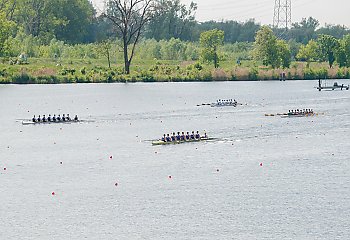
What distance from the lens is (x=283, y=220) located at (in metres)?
41.8

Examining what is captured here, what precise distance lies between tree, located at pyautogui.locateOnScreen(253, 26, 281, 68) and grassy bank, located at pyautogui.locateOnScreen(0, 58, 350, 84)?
3254 millimetres

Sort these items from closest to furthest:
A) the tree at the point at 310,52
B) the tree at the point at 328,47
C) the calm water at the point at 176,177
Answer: the calm water at the point at 176,177 → the tree at the point at 328,47 → the tree at the point at 310,52

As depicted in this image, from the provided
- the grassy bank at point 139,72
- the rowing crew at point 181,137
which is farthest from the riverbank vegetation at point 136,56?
the rowing crew at point 181,137

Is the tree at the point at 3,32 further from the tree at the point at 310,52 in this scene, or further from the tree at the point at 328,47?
the tree at the point at 310,52

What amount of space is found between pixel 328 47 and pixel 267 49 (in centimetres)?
1875

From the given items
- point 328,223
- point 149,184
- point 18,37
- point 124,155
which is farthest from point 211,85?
point 328,223

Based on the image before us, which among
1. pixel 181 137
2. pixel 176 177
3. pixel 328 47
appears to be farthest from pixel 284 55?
pixel 176 177

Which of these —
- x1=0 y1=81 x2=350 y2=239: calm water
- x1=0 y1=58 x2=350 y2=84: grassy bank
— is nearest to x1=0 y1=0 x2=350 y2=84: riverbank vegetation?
x1=0 y1=58 x2=350 y2=84: grassy bank

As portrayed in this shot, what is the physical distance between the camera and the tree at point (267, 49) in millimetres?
165750

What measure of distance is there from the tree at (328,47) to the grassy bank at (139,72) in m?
13.3

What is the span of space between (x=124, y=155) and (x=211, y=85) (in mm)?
80948

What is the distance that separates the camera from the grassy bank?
455ft

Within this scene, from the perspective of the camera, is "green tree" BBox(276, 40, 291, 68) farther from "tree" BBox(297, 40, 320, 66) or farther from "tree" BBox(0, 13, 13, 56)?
"tree" BBox(0, 13, 13, 56)

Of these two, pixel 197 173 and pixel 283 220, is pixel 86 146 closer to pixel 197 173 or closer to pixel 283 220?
pixel 197 173
